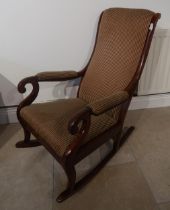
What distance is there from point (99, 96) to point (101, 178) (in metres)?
0.60

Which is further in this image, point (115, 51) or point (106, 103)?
point (115, 51)

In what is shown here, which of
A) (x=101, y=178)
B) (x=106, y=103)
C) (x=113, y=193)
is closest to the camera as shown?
(x=106, y=103)

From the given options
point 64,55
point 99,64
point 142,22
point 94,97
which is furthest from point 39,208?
point 142,22

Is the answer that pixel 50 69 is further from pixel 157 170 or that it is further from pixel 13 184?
pixel 157 170

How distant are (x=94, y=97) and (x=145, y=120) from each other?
721mm

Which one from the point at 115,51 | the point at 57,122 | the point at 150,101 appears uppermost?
the point at 115,51

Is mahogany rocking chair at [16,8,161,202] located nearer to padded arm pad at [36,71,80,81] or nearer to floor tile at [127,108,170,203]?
padded arm pad at [36,71,80,81]

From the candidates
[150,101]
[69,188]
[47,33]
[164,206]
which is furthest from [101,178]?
[47,33]

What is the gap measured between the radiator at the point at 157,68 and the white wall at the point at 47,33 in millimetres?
146

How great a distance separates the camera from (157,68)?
2051 mm

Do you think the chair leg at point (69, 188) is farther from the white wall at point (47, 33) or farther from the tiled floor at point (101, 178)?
the white wall at point (47, 33)

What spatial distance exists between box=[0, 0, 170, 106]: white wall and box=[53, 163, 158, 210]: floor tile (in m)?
0.95

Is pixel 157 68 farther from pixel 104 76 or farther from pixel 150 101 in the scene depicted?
pixel 104 76

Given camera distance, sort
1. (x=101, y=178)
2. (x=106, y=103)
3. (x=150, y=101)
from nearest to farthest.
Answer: (x=106, y=103), (x=101, y=178), (x=150, y=101)
